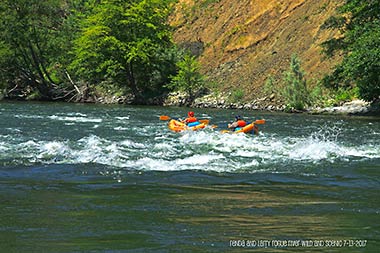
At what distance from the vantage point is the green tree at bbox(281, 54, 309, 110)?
29.3 m

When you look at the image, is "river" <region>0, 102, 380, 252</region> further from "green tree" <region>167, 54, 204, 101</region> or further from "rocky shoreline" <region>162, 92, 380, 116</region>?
"green tree" <region>167, 54, 204, 101</region>

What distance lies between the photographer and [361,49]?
22.4 m

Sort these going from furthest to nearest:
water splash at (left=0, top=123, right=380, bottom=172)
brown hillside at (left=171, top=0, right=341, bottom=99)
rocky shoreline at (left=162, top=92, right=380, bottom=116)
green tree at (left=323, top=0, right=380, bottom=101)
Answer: brown hillside at (left=171, top=0, right=341, bottom=99), rocky shoreline at (left=162, top=92, right=380, bottom=116), green tree at (left=323, top=0, right=380, bottom=101), water splash at (left=0, top=123, right=380, bottom=172)

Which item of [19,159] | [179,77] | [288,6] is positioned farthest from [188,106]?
[19,159]

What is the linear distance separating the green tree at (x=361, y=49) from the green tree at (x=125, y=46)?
700 inches

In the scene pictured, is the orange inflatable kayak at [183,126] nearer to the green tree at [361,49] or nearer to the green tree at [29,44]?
the green tree at [361,49]

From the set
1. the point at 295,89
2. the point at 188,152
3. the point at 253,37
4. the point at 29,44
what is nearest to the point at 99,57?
the point at 29,44

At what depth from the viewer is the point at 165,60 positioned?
138ft

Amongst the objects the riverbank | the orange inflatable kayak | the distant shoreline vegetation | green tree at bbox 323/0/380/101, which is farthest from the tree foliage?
the orange inflatable kayak

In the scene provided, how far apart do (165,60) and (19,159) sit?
31727 millimetres

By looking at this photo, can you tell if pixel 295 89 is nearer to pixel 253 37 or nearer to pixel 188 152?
pixel 253 37

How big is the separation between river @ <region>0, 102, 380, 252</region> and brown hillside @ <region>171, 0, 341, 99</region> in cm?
2101

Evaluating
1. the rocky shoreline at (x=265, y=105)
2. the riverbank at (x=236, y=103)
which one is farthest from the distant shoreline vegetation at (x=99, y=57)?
the rocky shoreline at (x=265, y=105)

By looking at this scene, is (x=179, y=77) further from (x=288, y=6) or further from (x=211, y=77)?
(x=288, y=6)
